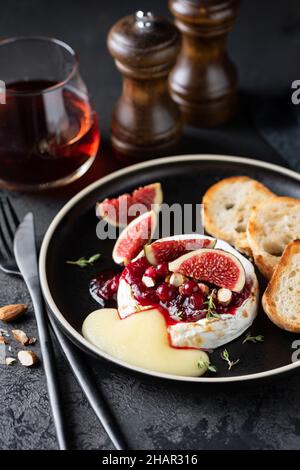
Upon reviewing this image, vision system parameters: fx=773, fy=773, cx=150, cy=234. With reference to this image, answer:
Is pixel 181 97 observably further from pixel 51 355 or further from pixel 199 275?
pixel 51 355

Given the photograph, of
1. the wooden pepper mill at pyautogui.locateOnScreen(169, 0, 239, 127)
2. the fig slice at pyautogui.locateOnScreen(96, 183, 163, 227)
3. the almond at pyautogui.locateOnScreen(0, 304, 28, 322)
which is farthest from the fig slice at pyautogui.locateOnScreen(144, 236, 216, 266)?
the wooden pepper mill at pyautogui.locateOnScreen(169, 0, 239, 127)

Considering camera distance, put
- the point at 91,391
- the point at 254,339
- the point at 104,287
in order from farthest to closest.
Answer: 1. the point at 104,287
2. the point at 254,339
3. the point at 91,391

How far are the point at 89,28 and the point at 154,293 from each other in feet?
8.51

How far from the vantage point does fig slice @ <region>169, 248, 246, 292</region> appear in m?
3.10

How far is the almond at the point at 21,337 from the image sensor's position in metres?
3.18

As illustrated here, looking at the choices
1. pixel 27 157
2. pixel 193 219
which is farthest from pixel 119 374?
pixel 27 157

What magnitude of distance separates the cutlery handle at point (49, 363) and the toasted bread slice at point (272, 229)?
3.12ft

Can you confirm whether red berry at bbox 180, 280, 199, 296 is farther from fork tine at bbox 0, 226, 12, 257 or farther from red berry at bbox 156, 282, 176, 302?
fork tine at bbox 0, 226, 12, 257

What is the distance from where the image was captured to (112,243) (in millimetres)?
3602

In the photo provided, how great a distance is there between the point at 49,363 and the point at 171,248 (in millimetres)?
712

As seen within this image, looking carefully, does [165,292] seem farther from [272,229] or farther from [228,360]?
[272,229]

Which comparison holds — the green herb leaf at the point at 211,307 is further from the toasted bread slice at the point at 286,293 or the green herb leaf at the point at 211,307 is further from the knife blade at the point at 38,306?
the knife blade at the point at 38,306

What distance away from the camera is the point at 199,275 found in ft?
10.3

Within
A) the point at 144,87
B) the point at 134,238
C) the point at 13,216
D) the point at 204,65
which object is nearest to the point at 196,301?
the point at 134,238
